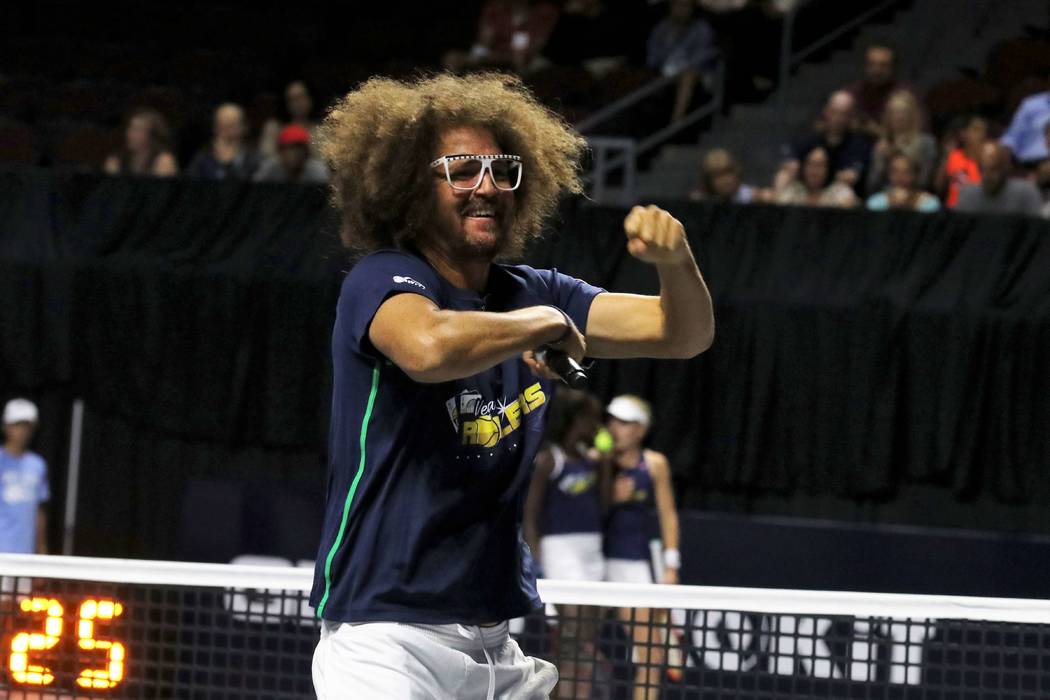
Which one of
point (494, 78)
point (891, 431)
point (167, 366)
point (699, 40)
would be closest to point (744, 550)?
point (891, 431)

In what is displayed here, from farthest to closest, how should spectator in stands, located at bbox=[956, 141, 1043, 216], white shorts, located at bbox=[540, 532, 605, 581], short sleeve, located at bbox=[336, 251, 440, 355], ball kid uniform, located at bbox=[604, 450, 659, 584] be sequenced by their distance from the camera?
spectator in stands, located at bbox=[956, 141, 1043, 216] → ball kid uniform, located at bbox=[604, 450, 659, 584] → white shorts, located at bbox=[540, 532, 605, 581] → short sleeve, located at bbox=[336, 251, 440, 355]

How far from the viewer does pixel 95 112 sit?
13.8 metres

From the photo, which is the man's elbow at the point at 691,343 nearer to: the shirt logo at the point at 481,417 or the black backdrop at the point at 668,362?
the shirt logo at the point at 481,417

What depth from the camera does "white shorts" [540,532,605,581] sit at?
29.0 feet

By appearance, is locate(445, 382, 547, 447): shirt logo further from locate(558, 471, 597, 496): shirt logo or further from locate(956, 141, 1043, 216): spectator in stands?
locate(956, 141, 1043, 216): spectator in stands

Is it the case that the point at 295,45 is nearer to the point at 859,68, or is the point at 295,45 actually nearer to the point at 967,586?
the point at 859,68

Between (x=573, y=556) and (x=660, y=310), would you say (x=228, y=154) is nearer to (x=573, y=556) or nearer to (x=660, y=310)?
(x=573, y=556)

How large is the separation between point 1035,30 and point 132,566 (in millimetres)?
9232

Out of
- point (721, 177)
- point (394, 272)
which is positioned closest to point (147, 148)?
point (721, 177)

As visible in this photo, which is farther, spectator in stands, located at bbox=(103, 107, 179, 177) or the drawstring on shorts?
spectator in stands, located at bbox=(103, 107, 179, 177)

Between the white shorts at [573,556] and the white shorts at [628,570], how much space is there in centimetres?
4

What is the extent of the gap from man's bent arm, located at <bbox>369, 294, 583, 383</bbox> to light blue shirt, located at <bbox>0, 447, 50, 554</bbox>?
23.5ft

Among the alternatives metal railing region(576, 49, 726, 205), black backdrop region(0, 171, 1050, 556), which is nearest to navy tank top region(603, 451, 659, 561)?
black backdrop region(0, 171, 1050, 556)

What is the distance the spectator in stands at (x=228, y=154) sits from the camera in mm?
11227
